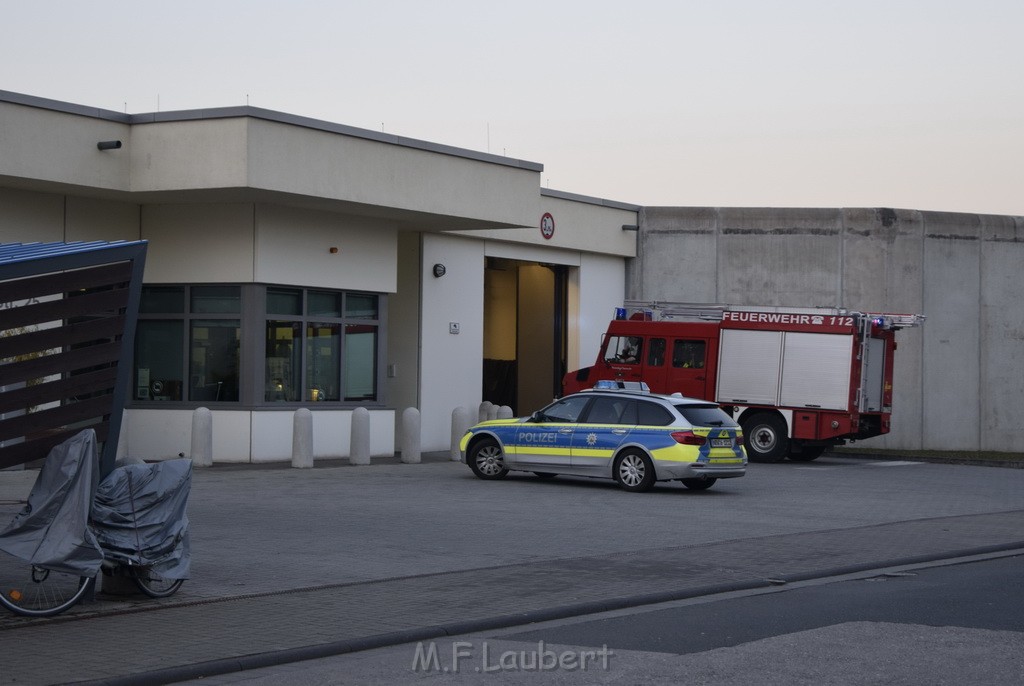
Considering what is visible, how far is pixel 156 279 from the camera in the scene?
23984 millimetres

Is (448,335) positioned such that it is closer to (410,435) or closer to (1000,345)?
(410,435)

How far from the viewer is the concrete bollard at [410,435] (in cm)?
2497

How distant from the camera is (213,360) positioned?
23828 mm

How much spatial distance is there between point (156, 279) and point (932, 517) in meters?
14.0

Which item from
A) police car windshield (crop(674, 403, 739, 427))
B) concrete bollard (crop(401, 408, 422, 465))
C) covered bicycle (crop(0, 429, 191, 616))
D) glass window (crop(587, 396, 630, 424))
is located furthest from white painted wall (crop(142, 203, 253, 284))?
covered bicycle (crop(0, 429, 191, 616))

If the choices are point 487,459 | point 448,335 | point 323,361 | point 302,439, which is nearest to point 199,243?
point 323,361

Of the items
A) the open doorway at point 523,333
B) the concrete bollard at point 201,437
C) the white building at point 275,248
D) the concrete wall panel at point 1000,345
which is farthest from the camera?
the open doorway at point 523,333

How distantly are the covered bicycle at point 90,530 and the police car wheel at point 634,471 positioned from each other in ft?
34.0

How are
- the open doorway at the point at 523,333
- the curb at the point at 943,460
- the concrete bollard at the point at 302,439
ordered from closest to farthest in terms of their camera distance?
the concrete bollard at the point at 302,439
the curb at the point at 943,460
the open doorway at the point at 523,333

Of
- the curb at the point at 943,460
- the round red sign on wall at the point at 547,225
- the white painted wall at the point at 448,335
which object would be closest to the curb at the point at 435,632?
the white painted wall at the point at 448,335

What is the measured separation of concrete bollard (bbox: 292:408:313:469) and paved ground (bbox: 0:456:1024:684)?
41 cm

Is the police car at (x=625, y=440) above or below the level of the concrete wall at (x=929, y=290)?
below

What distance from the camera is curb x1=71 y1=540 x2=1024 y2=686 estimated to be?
7.78 meters

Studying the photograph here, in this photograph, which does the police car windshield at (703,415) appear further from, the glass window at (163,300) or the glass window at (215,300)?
the glass window at (163,300)
